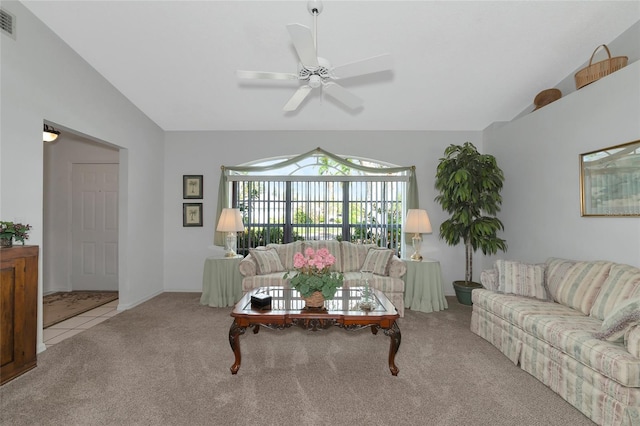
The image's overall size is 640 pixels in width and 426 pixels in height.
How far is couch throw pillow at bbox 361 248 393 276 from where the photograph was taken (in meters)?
4.34

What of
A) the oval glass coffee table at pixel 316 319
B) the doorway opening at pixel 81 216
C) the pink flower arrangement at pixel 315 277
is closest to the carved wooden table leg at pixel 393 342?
the oval glass coffee table at pixel 316 319

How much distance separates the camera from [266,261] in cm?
441

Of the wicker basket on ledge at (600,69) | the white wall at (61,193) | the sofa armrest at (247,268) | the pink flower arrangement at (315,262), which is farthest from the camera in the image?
the white wall at (61,193)

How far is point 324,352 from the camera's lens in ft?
9.79

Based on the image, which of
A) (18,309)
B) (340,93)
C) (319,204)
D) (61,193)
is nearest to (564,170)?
(340,93)

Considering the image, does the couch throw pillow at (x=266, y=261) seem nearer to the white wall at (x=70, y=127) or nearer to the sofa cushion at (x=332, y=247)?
the sofa cushion at (x=332, y=247)

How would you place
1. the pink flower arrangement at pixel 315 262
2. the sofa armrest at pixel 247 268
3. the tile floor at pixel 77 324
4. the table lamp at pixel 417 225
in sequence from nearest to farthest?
the pink flower arrangement at pixel 315 262 < the tile floor at pixel 77 324 < the sofa armrest at pixel 247 268 < the table lamp at pixel 417 225

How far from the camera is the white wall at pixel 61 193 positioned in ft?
17.7

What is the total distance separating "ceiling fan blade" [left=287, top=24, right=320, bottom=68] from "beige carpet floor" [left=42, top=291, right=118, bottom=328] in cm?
414

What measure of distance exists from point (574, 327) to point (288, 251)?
3360 mm

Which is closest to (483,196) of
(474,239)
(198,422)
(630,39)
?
(474,239)

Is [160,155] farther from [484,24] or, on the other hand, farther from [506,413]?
[506,413]

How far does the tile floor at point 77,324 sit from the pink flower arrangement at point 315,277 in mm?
2608

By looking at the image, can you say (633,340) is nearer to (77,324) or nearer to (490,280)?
(490,280)
